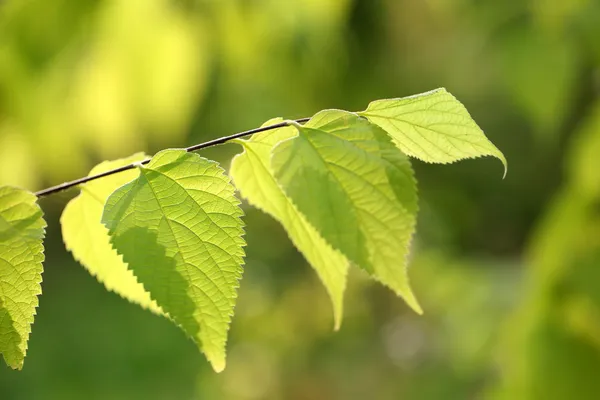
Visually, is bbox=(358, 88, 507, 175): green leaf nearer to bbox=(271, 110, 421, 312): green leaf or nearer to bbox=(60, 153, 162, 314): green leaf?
bbox=(271, 110, 421, 312): green leaf

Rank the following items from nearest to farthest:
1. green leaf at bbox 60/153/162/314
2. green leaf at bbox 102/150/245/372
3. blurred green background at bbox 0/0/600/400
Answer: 1. green leaf at bbox 102/150/245/372
2. green leaf at bbox 60/153/162/314
3. blurred green background at bbox 0/0/600/400

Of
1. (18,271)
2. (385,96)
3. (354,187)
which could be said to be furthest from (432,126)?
(385,96)

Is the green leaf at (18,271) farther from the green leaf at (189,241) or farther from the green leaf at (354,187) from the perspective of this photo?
the green leaf at (354,187)

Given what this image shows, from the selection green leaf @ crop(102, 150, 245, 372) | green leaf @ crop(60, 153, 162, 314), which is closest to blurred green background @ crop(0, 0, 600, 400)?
green leaf @ crop(60, 153, 162, 314)

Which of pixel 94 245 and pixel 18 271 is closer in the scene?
pixel 18 271

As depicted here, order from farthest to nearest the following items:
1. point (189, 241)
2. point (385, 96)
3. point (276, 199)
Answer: point (385, 96) < point (276, 199) < point (189, 241)

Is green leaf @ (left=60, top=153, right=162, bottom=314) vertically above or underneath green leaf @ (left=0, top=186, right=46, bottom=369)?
underneath

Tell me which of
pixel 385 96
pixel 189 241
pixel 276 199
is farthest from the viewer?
pixel 385 96

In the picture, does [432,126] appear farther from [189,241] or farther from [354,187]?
[189,241]
